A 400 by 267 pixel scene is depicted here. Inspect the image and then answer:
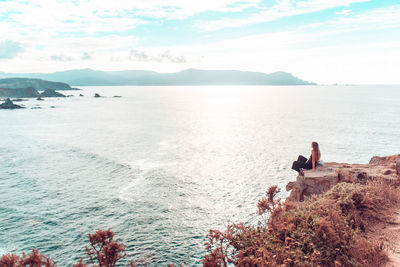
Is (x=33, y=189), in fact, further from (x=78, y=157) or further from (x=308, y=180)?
(x=308, y=180)

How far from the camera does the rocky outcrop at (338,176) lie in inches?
574

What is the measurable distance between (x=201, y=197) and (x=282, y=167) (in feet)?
42.9

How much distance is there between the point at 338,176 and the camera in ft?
50.2

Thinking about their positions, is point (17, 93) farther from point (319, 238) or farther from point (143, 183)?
point (319, 238)

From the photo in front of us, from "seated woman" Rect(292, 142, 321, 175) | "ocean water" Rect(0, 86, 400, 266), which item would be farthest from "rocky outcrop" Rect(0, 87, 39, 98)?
"seated woman" Rect(292, 142, 321, 175)

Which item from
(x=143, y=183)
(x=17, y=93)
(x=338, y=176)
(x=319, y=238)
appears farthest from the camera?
(x=17, y=93)

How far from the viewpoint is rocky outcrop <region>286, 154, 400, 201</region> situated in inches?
574

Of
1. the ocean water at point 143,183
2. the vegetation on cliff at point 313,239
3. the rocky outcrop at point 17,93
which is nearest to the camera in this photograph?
the vegetation on cliff at point 313,239

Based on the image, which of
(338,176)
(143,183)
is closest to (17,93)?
(143,183)

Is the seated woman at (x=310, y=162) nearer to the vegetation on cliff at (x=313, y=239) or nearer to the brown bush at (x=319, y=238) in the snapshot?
the vegetation on cliff at (x=313, y=239)

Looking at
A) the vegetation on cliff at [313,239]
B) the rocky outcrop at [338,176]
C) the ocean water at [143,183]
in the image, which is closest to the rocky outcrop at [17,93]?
the ocean water at [143,183]

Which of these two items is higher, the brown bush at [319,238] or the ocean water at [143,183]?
the brown bush at [319,238]

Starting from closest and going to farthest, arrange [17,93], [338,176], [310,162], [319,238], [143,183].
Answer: [319,238] → [338,176] → [310,162] → [143,183] → [17,93]

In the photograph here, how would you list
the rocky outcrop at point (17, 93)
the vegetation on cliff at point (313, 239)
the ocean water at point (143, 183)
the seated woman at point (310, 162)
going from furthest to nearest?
1. the rocky outcrop at point (17, 93)
2. the ocean water at point (143, 183)
3. the seated woman at point (310, 162)
4. the vegetation on cliff at point (313, 239)
